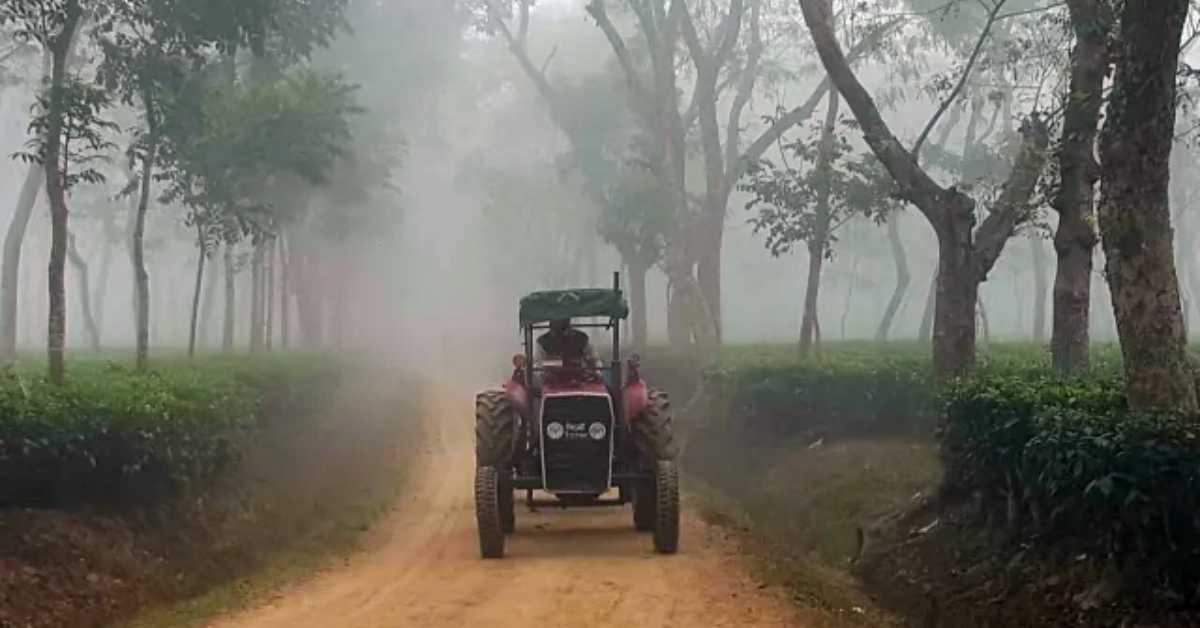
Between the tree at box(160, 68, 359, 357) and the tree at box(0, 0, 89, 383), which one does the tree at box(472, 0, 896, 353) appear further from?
the tree at box(0, 0, 89, 383)

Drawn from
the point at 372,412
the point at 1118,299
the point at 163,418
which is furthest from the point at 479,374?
the point at 1118,299

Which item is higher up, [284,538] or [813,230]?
[813,230]

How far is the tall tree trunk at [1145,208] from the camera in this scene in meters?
8.61

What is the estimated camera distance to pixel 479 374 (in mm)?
44844

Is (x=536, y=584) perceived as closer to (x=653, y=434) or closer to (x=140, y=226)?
(x=653, y=434)

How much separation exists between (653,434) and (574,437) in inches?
35.1

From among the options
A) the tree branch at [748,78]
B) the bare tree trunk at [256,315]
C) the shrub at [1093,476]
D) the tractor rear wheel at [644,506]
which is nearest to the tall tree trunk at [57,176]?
the tractor rear wheel at [644,506]

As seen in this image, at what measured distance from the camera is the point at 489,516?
1253 centimetres

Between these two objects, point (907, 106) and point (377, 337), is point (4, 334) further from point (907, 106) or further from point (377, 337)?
point (907, 106)

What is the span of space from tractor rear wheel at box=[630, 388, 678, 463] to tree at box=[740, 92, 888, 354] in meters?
7.79

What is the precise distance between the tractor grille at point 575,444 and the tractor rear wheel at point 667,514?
1.99ft

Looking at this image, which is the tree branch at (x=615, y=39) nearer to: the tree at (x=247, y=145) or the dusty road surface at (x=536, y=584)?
the tree at (x=247, y=145)

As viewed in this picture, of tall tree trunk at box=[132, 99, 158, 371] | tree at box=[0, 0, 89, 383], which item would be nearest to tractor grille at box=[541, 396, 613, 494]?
tree at box=[0, 0, 89, 383]

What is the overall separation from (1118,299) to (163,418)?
7.72 metres
